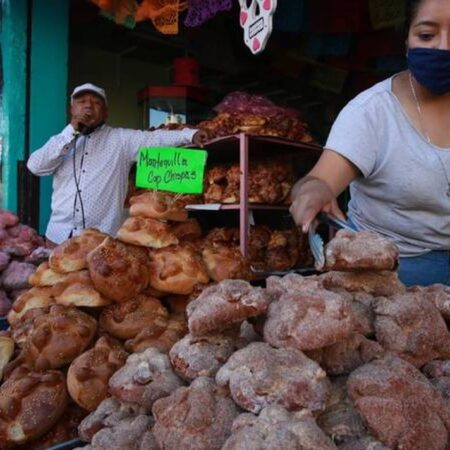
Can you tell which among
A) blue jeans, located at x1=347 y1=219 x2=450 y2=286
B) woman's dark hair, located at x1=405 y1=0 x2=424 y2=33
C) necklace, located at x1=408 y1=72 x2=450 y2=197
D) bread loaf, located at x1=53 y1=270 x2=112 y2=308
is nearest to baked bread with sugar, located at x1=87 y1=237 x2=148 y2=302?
bread loaf, located at x1=53 y1=270 x2=112 y2=308

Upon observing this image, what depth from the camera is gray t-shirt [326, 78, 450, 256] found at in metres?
1.75

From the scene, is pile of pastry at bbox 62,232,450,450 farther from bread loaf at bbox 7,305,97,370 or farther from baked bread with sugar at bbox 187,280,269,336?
bread loaf at bbox 7,305,97,370

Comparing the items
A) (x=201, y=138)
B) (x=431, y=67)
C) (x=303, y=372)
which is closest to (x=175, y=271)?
(x=303, y=372)

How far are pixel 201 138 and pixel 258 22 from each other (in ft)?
4.03

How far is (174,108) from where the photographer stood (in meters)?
5.91

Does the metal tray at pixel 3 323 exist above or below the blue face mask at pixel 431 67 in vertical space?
below

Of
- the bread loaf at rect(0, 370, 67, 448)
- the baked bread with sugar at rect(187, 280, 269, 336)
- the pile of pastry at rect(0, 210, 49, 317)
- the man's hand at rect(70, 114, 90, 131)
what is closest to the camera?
the baked bread with sugar at rect(187, 280, 269, 336)

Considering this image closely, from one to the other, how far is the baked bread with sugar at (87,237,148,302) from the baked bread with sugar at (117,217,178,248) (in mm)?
50

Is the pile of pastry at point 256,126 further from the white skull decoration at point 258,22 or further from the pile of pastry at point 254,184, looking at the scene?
the white skull decoration at point 258,22

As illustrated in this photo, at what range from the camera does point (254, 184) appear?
370 cm

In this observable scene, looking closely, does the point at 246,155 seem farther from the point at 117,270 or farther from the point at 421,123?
the point at 117,270

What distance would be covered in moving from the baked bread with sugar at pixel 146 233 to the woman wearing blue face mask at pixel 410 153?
56cm

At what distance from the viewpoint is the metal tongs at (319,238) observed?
119 cm

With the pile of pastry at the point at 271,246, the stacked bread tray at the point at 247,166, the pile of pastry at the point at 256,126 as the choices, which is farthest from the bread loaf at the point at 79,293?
the pile of pastry at the point at 256,126
